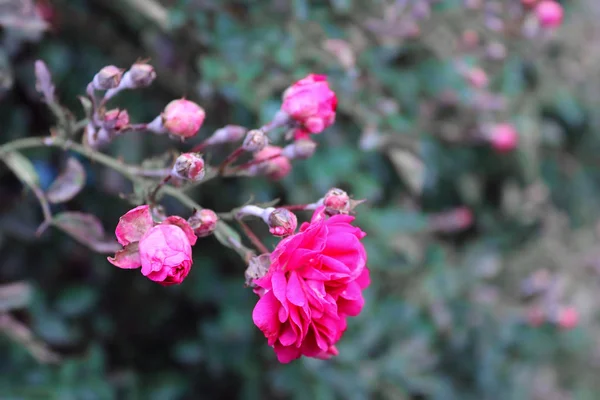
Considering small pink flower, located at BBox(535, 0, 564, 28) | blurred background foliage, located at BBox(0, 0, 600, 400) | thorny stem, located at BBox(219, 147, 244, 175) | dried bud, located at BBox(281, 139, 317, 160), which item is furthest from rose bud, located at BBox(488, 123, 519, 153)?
thorny stem, located at BBox(219, 147, 244, 175)

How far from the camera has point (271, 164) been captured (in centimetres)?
116

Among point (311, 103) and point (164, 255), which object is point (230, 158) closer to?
point (311, 103)

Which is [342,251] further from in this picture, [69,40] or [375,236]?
[69,40]

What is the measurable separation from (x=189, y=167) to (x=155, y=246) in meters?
0.16

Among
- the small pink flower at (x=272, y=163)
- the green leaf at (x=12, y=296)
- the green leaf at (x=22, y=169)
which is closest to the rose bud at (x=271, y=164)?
the small pink flower at (x=272, y=163)

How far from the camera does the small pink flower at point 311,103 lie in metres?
1.08

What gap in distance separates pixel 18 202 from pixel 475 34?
165 centimetres

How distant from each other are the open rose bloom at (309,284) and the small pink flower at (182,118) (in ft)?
0.90

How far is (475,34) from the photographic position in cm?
229

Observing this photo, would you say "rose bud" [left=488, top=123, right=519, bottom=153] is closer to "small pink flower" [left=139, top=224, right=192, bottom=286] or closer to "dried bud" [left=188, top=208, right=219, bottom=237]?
"dried bud" [left=188, top=208, right=219, bottom=237]

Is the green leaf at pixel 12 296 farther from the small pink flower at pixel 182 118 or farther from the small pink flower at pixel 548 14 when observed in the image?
the small pink flower at pixel 548 14

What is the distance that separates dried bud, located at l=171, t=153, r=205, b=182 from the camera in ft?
3.09

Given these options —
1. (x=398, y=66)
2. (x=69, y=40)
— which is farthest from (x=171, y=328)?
(x=398, y=66)

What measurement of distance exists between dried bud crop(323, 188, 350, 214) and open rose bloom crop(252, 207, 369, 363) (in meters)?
0.07
